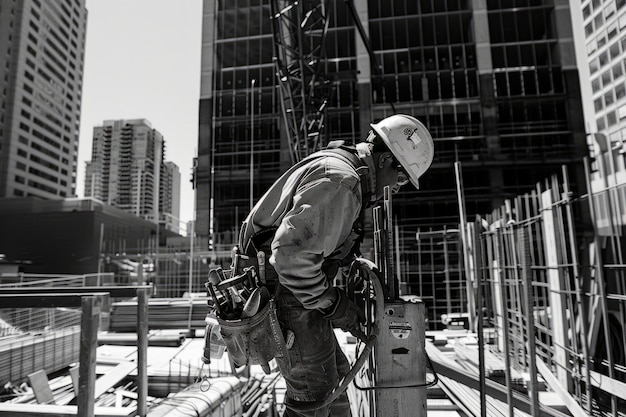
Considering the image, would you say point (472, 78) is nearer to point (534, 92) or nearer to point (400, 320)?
point (534, 92)

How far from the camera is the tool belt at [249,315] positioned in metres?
2.14

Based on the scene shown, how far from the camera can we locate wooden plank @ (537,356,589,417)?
12.7 ft

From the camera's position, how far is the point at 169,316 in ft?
35.2

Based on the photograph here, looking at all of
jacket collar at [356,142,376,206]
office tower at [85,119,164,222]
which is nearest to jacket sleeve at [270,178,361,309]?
jacket collar at [356,142,376,206]

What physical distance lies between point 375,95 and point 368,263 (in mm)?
25215

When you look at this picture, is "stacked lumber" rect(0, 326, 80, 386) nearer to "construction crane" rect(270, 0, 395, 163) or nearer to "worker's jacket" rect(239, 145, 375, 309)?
"worker's jacket" rect(239, 145, 375, 309)

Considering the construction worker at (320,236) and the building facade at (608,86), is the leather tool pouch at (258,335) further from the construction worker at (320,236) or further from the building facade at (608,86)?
the building facade at (608,86)

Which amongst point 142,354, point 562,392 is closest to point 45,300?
point 142,354

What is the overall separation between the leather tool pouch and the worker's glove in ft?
0.92

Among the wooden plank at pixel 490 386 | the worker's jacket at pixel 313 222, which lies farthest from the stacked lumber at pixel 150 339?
the worker's jacket at pixel 313 222

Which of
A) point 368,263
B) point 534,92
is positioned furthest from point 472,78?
point 368,263

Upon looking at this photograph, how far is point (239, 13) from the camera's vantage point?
93.1 ft

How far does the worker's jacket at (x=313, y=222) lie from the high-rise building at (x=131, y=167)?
74.3 meters

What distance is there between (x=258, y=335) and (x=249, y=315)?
13cm
